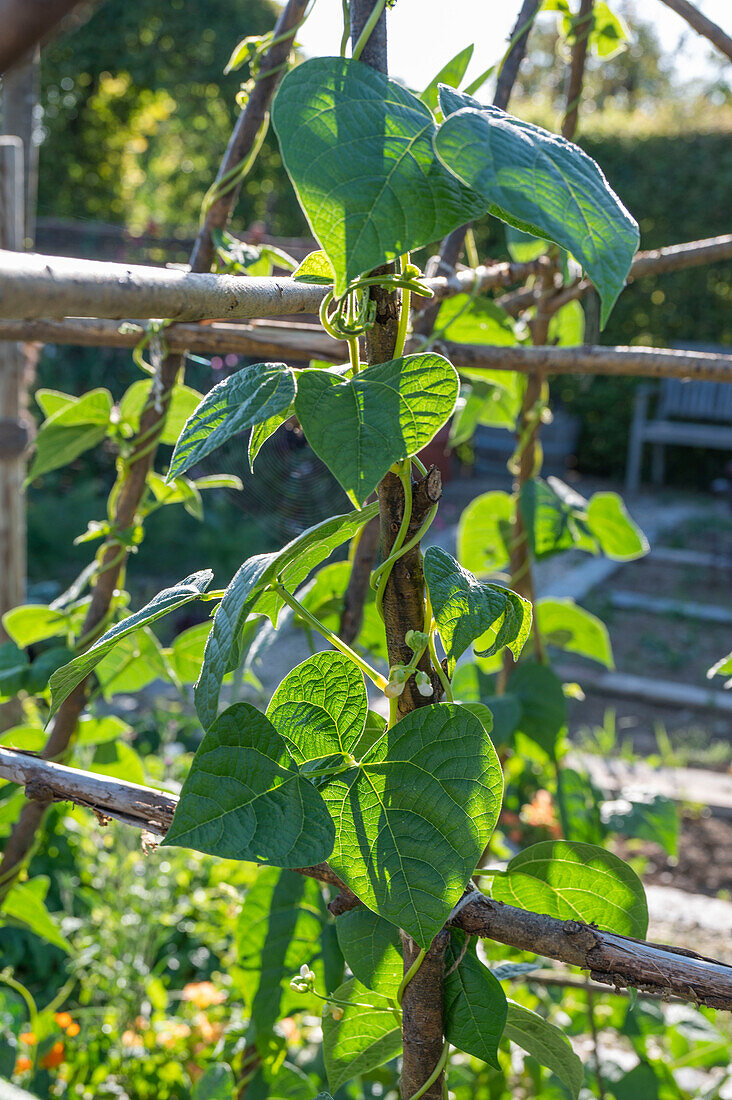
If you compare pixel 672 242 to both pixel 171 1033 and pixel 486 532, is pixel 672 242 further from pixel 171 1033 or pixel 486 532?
pixel 171 1033

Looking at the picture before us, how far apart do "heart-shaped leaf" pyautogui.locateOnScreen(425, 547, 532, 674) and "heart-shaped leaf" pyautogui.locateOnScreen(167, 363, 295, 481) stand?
0.11m

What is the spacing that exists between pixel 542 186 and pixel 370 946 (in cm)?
40

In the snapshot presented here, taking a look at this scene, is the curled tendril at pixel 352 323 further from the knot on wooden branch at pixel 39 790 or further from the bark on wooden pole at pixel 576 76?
the bark on wooden pole at pixel 576 76

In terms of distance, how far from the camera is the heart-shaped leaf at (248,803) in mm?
368

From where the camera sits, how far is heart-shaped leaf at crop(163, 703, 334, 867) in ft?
1.21

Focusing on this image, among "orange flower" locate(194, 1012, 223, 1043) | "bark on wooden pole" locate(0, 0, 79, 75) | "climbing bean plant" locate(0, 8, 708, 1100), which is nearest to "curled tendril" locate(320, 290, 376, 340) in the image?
"climbing bean plant" locate(0, 8, 708, 1100)

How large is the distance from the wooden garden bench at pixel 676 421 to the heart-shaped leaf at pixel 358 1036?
253 inches

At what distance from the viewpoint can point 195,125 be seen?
11.0 meters

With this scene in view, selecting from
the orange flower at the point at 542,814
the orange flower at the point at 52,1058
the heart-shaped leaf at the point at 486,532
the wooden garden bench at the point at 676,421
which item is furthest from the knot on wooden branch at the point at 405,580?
the wooden garden bench at the point at 676,421

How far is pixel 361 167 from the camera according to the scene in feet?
1.09

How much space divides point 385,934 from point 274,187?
361 inches

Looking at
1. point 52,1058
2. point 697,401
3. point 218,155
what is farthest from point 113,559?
point 218,155

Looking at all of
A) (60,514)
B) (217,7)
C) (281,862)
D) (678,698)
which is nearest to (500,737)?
(281,862)

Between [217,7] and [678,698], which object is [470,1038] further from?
[217,7]
